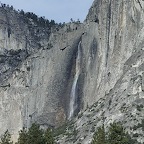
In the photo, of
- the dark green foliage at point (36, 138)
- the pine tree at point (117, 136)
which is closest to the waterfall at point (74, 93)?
the dark green foliage at point (36, 138)

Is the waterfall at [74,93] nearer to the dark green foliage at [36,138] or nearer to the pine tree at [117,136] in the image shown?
the dark green foliage at [36,138]

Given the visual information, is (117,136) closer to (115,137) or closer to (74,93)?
(115,137)

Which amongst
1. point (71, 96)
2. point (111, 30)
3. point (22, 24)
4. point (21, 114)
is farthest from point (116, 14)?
point (22, 24)

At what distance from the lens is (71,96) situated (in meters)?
88.9

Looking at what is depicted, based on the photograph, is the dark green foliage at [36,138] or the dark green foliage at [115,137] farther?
the dark green foliage at [36,138]

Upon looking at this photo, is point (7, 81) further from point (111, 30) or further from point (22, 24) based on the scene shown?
point (22, 24)

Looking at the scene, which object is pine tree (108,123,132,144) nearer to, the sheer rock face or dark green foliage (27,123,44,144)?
dark green foliage (27,123,44,144)

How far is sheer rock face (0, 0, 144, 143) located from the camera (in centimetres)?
7038

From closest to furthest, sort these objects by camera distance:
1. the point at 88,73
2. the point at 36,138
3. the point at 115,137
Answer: the point at 115,137
the point at 36,138
the point at 88,73

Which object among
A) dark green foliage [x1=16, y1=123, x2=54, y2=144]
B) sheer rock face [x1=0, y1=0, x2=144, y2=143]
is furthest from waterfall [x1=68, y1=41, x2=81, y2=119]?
dark green foliage [x1=16, y1=123, x2=54, y2=144]

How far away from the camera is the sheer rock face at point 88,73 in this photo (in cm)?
7038

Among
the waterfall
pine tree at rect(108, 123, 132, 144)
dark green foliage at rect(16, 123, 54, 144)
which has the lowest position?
pine tree at rect(108, 123, 132, 144)

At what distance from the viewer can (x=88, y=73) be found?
85.3 meters

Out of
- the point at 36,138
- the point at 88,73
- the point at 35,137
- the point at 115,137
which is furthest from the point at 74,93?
the point at 115,137
